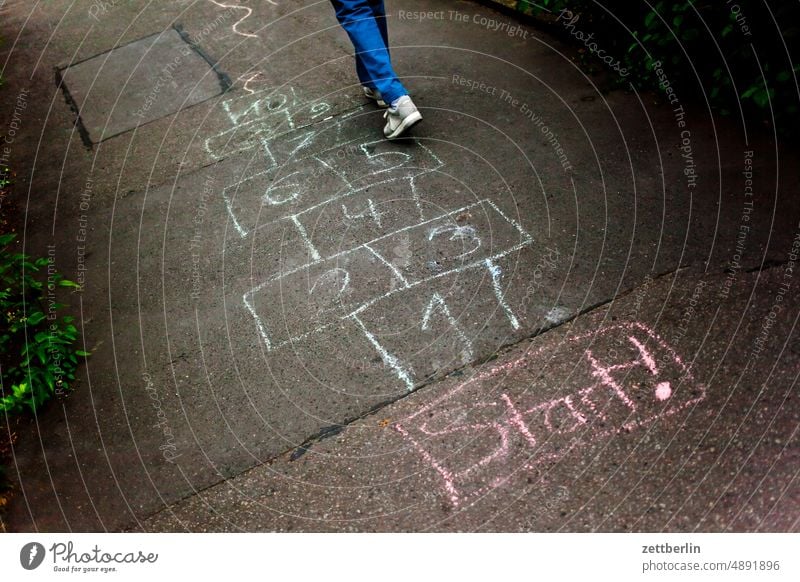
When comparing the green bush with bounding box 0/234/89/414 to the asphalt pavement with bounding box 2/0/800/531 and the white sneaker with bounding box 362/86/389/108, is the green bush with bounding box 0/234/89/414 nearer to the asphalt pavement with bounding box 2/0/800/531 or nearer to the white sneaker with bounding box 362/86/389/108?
the asphalt pavement with bounding box 2/0/800/531

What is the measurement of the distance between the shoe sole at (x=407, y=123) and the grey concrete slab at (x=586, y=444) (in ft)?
6.14

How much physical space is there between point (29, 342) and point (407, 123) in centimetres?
245

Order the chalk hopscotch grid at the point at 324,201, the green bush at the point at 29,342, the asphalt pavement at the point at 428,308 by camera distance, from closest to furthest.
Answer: the asphalt pavement at the point at 428,308, the green bush at the point at 29,342, the chalk hopscotch grid at the point at 324,201

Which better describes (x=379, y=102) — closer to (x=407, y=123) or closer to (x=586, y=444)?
(x=407, y=123)

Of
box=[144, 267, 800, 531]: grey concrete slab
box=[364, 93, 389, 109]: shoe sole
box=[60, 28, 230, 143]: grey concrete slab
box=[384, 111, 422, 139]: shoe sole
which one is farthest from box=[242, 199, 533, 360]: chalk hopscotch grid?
box=[60, 28, 230, 143]: grey concrete slab

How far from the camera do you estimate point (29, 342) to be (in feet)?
13.1

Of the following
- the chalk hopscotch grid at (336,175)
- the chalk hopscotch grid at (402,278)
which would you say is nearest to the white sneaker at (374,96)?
the chalk hopscotch grid at (336,175)

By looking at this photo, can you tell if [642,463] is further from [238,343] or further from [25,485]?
[25,485]

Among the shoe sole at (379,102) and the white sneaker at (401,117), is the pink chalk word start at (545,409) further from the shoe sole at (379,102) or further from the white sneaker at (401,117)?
the shoe sole at (379,102)

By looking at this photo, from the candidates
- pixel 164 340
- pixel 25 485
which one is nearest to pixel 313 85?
pixel 164 340

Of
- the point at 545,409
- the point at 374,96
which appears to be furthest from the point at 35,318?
the point at 374,96

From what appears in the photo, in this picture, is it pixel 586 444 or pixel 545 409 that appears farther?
pixel 545 409

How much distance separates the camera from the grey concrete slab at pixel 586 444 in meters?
2.89

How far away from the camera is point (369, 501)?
3.09 m
